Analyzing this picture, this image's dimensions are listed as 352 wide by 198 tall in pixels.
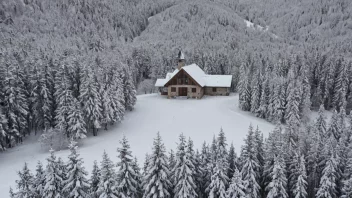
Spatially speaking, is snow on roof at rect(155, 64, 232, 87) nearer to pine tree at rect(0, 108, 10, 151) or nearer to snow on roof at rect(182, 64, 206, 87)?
snow on roof at rect(182, 64, 206, 87)

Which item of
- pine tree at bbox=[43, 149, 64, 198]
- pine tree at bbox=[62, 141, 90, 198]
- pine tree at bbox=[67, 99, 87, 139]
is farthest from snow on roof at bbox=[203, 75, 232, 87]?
pine tree at bbox=[43, 149, 64, 198]

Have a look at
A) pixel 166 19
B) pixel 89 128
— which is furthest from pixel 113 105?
pixel 166 19

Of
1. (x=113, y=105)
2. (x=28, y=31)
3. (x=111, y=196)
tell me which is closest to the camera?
(x=111, y=196)

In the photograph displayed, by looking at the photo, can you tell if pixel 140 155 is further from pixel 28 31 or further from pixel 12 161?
pixel 28 31

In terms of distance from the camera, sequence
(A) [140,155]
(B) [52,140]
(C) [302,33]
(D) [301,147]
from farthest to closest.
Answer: (C) [302,33]
(B) [52,140]
(A) [140,155]
(D) [301,147]

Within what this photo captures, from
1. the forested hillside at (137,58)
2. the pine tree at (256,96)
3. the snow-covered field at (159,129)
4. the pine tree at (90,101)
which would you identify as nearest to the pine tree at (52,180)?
the snow-covered field at (159,129)

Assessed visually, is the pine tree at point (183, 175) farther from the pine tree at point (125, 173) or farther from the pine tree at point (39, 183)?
the pine tree at point (39, 183)

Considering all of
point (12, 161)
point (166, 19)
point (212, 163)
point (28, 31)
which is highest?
point (166, 19)

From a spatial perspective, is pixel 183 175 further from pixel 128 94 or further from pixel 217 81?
pixel 217 81

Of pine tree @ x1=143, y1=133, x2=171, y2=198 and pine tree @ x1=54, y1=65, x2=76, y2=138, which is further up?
pine tree @ x1=54, y1=65, x2=76, y2=138
